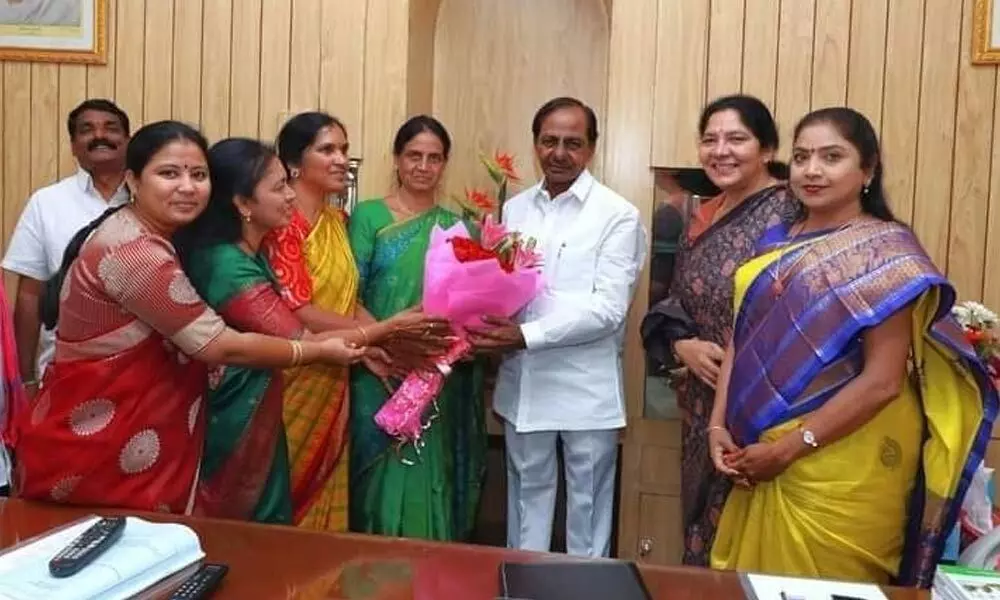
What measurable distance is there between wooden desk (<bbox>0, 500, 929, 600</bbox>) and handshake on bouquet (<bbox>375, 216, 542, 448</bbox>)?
1210 millimetres

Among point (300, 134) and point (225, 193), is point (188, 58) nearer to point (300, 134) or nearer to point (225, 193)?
point (300, 134)

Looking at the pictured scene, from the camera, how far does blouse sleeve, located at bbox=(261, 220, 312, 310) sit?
262cm

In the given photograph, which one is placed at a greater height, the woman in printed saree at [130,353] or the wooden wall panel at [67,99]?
the wooden wall panel at [67,99]

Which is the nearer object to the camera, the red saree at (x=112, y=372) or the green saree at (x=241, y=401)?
the red saree at (x=112, y=372)

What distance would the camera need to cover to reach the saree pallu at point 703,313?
245 centimetres

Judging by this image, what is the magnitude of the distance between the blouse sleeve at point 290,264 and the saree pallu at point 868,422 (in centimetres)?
124

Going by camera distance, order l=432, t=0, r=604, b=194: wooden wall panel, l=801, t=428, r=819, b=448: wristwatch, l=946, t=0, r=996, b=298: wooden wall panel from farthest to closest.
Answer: l=432, t=0, r=604, b=194: wooden wall panel, l=946, t=0, r=996, b=298: wooden wall panel, l=801, t=428, r=819, b=448: wristwatch

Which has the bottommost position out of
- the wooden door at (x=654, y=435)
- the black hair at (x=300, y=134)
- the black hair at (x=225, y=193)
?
the wooden door at (x=654, y=435)

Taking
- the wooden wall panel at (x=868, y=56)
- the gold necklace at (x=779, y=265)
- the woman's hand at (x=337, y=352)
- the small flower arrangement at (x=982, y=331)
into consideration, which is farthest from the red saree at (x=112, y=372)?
the wooden wall panel at (x=868, y=56)

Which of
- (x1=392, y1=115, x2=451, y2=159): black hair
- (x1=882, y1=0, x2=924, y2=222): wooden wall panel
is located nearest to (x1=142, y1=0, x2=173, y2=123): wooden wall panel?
(x1=392, y1=115, x2=451, y2=159): black hair

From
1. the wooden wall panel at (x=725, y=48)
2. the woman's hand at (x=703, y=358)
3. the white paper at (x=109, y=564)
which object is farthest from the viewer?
the wooden wall panel at (x=725, y=48)

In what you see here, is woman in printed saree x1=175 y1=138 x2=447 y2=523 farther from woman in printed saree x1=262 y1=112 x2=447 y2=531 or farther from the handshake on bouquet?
the handshake on bouquet

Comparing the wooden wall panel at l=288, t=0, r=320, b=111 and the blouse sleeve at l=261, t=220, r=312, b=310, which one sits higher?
the wooden wall panel at l=288, t=0, r=320, b=111

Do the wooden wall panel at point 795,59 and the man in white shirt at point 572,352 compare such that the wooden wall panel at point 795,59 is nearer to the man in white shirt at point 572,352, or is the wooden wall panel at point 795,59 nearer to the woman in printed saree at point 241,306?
the man in white shirt at point 572,352
